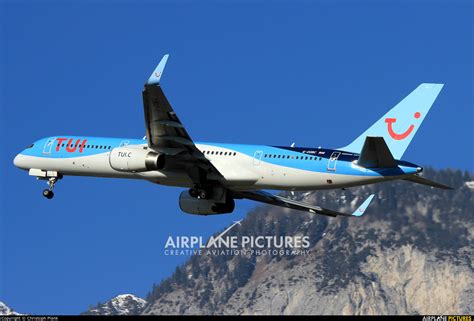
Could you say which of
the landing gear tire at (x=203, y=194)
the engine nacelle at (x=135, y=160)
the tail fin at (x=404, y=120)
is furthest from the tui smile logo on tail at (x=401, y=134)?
the engine nacelle at (x=135, y=160)

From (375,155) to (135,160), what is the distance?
14.5m

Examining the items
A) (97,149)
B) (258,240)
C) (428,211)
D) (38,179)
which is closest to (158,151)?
(97,149)

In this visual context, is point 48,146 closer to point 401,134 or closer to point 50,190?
point 50,190

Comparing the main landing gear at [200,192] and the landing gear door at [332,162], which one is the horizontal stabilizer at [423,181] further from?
the main landing gear at [200,192]

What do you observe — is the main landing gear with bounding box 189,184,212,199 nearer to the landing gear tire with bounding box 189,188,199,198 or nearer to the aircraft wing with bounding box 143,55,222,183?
the landing gear tire with bounding box 189,188,199,198

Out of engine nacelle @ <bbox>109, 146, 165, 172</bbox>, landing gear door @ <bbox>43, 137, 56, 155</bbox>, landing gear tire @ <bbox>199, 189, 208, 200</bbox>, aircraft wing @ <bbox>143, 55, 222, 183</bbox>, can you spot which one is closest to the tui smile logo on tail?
aircraft wing @ <bbox>143, 55, 222, 183</bbox>

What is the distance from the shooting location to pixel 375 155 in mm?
61312

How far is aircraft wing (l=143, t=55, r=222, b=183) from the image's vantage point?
61594 millimetres

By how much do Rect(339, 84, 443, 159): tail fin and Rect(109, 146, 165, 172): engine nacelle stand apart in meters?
11.2

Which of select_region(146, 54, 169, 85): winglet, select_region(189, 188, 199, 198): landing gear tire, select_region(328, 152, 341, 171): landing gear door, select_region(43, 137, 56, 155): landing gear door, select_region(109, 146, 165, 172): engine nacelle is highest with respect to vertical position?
select_region(43, 137, 56, 155): landing gear door

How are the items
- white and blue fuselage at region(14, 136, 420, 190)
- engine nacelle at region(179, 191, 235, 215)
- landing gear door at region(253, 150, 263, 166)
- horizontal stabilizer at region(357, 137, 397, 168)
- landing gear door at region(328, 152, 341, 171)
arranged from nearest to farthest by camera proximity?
1. horizontal stabilizer at region(357, 137, 397, 168)
2. white and blue fuselage at region(14, 136, 420, 190)
3. landing gear door at region(328, 152, 341, 171)
4. landing gear door at region(253, 150, 263, 166)
5. engine nacelle at region(179, 191, 235, 215)

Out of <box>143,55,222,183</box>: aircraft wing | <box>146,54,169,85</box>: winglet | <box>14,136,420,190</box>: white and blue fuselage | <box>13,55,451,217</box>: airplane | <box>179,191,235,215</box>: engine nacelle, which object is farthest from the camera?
<box>179,191,235,215</box>: engine nacelle

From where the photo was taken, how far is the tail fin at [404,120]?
217 feet

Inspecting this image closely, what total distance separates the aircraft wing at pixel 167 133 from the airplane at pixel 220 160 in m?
0.05
